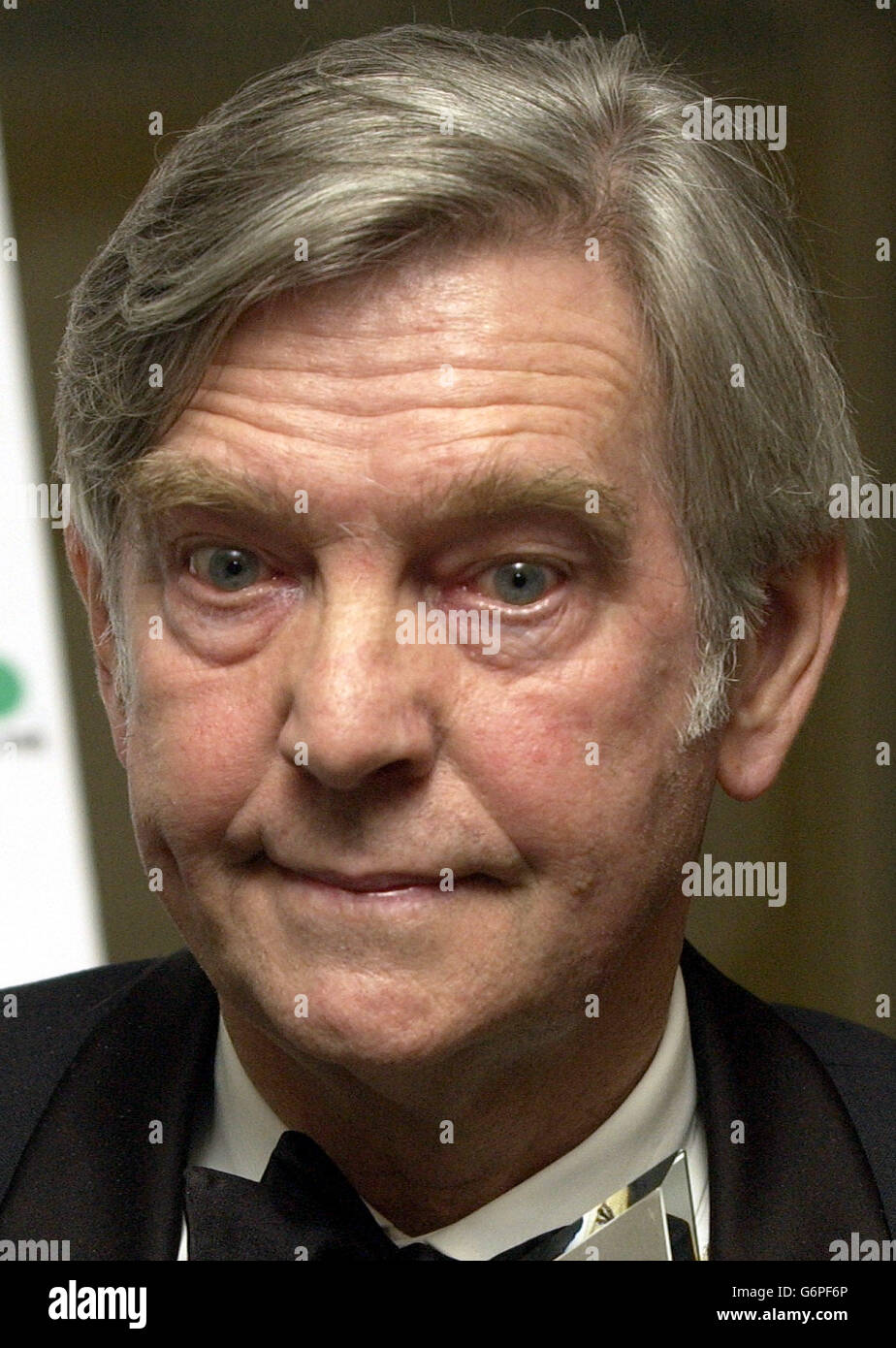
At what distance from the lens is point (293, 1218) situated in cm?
151

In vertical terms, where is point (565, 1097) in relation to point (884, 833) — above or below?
below

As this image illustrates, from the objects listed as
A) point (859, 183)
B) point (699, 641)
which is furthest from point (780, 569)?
point (859, 183)

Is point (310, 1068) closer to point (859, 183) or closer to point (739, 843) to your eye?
point (739, 843)

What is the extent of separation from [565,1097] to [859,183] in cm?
155

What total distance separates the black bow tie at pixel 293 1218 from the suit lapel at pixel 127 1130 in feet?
0.18

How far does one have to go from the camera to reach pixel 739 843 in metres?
2.77

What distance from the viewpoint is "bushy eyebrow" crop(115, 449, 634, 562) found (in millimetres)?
1370

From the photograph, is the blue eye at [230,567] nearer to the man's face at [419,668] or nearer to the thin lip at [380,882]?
the man's face at [419,668]

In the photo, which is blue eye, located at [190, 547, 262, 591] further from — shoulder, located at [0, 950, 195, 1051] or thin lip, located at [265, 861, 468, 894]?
shoulder, located at [0, 950, 195, 1051]

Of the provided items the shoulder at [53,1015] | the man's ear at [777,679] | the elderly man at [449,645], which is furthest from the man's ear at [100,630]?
the man's ear at [777,679]

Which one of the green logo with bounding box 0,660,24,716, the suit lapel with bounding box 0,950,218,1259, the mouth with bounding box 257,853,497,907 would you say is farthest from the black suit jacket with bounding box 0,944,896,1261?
the green logo with bounding box 0,660,24,716

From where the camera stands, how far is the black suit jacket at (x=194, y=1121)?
1547 millimetres

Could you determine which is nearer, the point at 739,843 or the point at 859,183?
the point at 859,183

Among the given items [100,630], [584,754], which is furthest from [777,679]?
[100,630]
